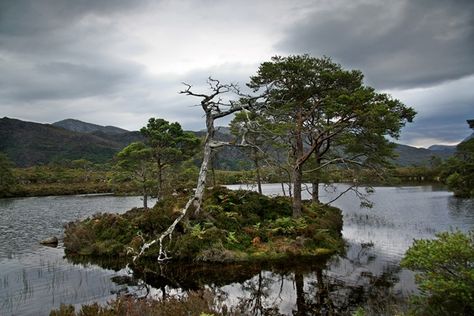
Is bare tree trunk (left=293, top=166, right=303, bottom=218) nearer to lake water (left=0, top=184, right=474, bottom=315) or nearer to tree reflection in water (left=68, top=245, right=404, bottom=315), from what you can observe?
lake water (left=0, top=184, right=474, bottom=315)

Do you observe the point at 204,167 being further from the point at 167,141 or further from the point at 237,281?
the point at 167,141

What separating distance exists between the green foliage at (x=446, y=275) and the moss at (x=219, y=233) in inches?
447

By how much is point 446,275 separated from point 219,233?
13.6m

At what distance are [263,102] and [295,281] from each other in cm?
1367

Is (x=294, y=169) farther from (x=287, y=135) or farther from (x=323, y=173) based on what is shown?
(x=323, y=173)

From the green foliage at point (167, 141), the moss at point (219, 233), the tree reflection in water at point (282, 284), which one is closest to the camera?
the tree reflection in water at point (282, 284)

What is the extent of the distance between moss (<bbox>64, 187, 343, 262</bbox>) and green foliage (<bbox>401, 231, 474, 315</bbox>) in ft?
37.3

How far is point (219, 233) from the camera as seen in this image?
2011 centimetres

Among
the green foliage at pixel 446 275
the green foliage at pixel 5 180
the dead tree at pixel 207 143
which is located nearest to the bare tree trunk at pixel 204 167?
the dead tree at pixel 207 143

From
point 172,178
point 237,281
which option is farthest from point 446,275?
point 172,178

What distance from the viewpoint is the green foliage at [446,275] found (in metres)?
7.42

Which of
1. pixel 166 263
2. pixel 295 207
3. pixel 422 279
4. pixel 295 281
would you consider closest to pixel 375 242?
pixel 295 207

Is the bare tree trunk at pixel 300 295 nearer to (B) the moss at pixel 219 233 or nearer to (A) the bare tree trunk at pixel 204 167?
(B) the moss at pixel 219 233

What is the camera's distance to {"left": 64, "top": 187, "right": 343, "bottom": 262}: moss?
63.2 ft
